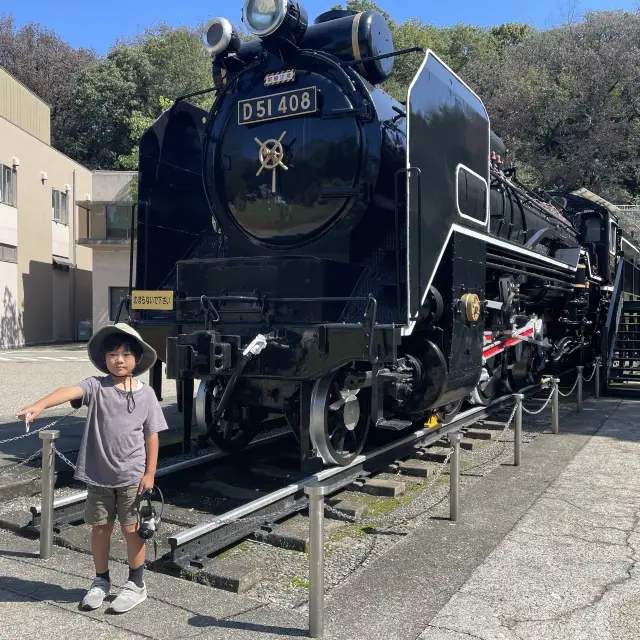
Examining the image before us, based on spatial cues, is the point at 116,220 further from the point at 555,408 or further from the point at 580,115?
the point at 580,115

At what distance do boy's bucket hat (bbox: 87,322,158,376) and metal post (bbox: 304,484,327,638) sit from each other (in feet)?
3.67

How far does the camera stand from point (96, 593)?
10.1 feet

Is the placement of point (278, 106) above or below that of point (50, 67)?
below

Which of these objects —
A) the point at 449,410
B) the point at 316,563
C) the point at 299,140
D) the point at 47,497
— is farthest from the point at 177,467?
the point at 449,410

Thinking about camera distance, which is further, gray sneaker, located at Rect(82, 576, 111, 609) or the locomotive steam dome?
the locomotive steam dome

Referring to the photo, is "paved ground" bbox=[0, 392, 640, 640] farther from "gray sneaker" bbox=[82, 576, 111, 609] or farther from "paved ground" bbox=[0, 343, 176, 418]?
"paved ground" bbox=[0, 343, 176, 418]

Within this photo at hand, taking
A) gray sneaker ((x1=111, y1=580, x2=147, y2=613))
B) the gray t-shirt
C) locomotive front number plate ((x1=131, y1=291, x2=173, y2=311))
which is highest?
locomotive front number plate ((x1=131, y1=291, x2=173, y2=311))

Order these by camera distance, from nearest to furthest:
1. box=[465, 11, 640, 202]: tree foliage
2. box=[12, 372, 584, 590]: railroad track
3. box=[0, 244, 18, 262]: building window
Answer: box=[12, 372, 584, 590]: railroad track → box=[0, 244, 18, 262]: building window → box=[465, 11, 640, 202]: tree foliage

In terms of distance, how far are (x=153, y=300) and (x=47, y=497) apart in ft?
6.50

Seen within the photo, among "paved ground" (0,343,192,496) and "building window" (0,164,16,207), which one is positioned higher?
"building window" (0,164,16,207)

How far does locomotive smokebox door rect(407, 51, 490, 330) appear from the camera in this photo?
4461mm

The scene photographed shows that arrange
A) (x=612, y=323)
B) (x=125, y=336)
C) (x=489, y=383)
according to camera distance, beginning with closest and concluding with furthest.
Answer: (x=125, y=336)
(x=489, y=383)
(x=612, y=323)

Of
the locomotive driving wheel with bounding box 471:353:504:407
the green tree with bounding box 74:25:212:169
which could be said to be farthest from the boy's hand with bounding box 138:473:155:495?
the green tree with bounding box 74:25:212:169

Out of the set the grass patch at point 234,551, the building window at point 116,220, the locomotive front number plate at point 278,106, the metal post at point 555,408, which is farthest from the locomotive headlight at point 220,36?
the building window at point 116,220
